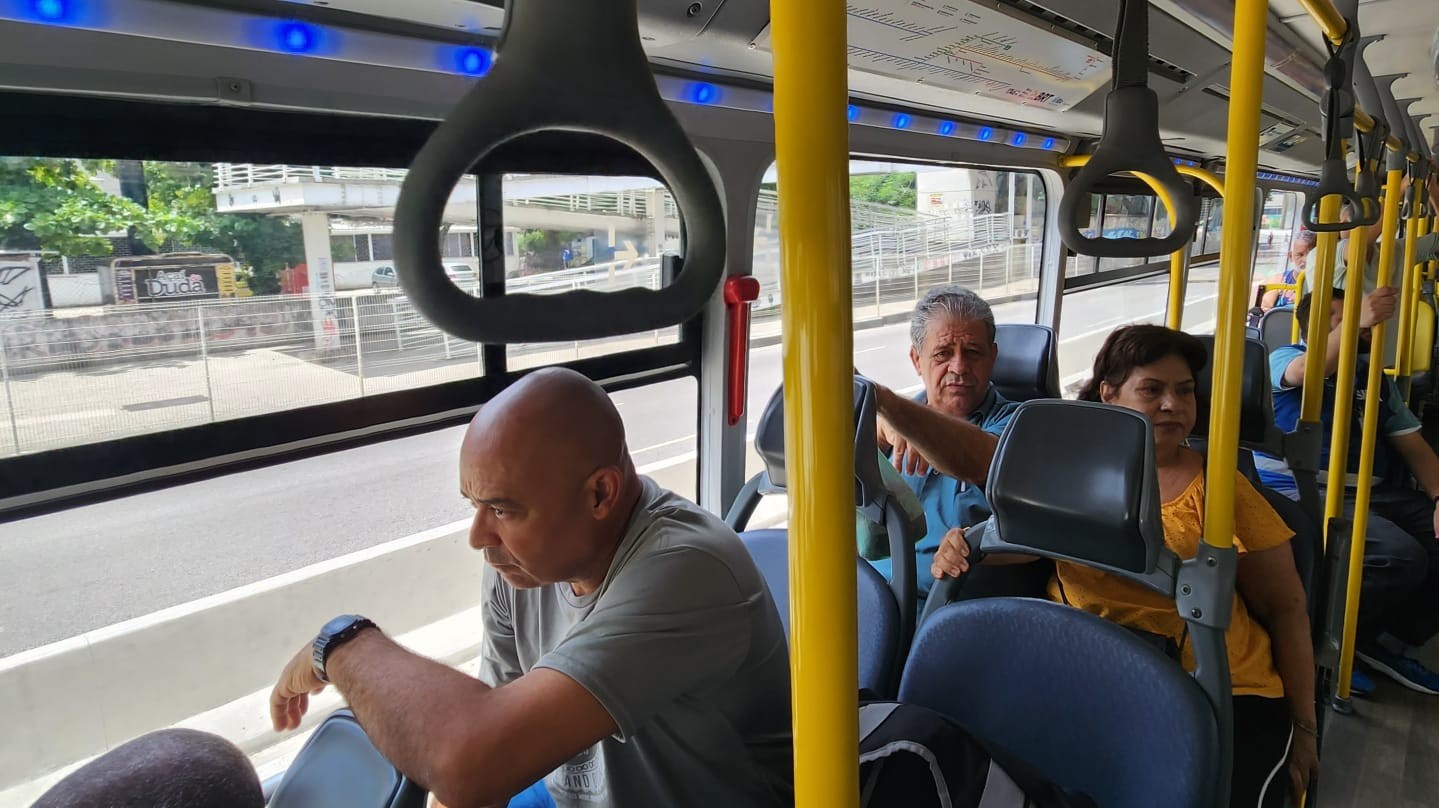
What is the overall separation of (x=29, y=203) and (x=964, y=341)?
2.02 metres

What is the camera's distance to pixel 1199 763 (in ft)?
3.92

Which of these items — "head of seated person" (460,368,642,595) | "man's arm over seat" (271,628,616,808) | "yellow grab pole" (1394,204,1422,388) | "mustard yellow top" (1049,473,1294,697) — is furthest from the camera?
"yellow grab pole" (1394,204,1422,388)

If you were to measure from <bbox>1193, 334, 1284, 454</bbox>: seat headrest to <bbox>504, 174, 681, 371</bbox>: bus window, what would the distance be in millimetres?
1540

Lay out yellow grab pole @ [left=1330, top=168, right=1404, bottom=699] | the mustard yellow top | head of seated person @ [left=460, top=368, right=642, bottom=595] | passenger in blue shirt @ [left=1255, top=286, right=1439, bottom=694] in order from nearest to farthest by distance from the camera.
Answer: head of seated person @ [left=460, top=368, right=642, bottom=595], the mustard yellow top, yellow grab pole @ [left=1330, top=168, right=1404, bottom=699], passenger in blue shirt @ [left=1255, top=286, right=1439, bottom=694]

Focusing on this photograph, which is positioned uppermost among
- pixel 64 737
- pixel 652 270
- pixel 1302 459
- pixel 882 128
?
pixel 882 128

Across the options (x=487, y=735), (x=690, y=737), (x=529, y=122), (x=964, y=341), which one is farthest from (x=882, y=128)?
(x=529, y=122)

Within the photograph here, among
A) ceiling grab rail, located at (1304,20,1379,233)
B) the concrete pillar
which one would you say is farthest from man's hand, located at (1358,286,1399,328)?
the concrete pillar

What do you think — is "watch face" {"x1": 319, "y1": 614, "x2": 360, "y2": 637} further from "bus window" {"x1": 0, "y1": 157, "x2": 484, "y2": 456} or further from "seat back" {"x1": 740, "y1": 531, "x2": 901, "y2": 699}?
"seat back" {"x1": 740, "y1": 531, "x2": 901, "y2": 699}

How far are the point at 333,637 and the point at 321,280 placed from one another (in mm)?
798

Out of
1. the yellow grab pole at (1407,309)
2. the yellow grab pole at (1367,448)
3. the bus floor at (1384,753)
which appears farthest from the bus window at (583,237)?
the yellow grab pole at (1407,309)

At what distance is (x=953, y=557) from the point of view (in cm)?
169

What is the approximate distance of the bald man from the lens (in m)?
0.98

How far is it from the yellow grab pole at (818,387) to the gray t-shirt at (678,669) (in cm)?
53

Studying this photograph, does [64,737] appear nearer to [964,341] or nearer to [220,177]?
[220,177]
